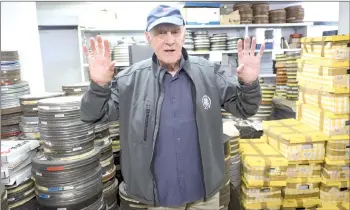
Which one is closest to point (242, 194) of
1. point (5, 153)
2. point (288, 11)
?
point (5, 153)

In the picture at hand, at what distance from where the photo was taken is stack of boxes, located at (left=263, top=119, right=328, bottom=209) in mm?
3203

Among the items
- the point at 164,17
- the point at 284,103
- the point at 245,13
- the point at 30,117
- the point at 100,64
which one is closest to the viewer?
the point at 100,64

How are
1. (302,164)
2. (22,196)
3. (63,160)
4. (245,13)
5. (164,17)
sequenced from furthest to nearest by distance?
1. (245,13)
2. (302,164)
3. (22,196)
4. (63,160)
5. (164,17)

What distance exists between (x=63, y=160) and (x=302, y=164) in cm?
249

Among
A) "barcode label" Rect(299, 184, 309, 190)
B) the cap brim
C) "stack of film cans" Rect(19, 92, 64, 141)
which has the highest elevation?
the cap brim

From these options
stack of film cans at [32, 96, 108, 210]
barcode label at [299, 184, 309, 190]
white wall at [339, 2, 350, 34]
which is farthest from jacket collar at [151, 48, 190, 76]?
barcode label at [299, 184, 309, 190]

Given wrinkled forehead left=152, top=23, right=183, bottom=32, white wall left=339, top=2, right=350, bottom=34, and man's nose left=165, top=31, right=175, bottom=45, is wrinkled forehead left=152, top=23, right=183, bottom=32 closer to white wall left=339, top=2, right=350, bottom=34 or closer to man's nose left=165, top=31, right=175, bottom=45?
man's nose left=165, top=31, right=175, bottom=45

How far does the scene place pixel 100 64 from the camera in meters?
1.49

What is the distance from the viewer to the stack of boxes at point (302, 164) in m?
3.20

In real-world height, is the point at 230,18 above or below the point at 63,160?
above

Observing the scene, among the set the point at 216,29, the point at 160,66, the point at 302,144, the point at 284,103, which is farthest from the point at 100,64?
the point at 216,29

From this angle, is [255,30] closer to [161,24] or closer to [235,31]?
[235,31]

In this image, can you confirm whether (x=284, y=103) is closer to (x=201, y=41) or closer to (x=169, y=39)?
(x=201, y=41)

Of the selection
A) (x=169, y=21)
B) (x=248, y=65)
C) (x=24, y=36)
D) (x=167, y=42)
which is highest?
(x=24, y=36)
